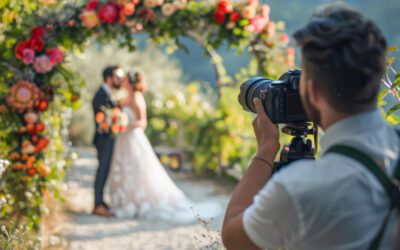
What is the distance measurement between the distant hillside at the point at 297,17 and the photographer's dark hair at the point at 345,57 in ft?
75.6

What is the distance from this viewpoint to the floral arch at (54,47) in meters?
5.22

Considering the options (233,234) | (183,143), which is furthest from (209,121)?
(233,234)

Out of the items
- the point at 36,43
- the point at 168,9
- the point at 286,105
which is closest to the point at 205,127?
the point at 168,9

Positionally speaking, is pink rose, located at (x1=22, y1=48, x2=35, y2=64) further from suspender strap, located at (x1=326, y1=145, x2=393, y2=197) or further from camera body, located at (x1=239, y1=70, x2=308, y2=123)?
suspender strap, located at (x1=326, y1=145, x2=393, y2=197)

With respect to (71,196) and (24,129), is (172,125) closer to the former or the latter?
(71,196)

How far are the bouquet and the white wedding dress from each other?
0.39ft

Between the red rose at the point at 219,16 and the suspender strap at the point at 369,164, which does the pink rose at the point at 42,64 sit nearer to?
the red rose at the point at 219,16

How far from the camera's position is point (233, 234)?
4.99 ft

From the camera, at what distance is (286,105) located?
185 centimetres

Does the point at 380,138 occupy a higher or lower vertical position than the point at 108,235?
higher

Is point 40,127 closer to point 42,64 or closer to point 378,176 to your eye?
point 42,64

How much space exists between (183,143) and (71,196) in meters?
3.40

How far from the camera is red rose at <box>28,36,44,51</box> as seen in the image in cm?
520

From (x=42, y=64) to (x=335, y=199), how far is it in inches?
168
